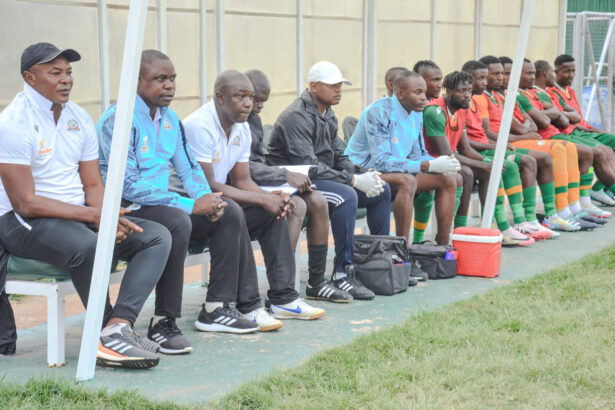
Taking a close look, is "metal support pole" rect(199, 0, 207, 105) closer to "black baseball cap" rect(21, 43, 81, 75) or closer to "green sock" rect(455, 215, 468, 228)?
"green sock" rect(455, 215, 468, 228)

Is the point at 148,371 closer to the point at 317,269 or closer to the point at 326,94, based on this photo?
the point at 317,269

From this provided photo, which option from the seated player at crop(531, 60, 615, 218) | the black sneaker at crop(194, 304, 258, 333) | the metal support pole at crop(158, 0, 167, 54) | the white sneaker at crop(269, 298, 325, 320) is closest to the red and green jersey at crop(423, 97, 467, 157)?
the metal support pole at crop(158, 0, 167, 54)

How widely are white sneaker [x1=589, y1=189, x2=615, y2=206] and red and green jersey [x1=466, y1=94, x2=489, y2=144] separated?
2.52 m

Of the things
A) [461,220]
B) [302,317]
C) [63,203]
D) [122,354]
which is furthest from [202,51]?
[122,354]

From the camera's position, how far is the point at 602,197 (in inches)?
409

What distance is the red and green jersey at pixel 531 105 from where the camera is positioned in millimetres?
9617

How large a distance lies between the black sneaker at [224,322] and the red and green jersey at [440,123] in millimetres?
2951

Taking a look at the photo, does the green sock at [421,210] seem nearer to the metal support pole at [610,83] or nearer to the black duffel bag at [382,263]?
the black duffel bag at [382,263]

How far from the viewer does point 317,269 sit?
598 cm

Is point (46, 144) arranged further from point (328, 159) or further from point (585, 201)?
point (585, 201)

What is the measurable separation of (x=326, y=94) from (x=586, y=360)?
2.72 meters

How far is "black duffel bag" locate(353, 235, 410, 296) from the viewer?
6121 millimetres

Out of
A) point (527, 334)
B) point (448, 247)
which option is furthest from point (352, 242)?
point (527, 334)

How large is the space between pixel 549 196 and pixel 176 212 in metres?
5.05
